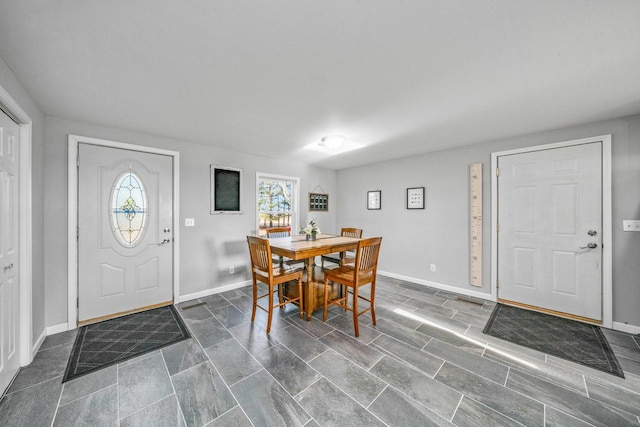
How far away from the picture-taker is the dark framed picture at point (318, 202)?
504cm

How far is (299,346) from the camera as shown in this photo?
2.27 metres

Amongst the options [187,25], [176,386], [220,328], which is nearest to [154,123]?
[187,25]

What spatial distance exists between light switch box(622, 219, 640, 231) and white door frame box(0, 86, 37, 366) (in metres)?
5.75

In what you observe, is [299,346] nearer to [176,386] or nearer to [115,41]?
[176,386]

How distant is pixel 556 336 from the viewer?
2.45 metres

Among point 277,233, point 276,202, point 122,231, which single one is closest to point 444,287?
point 277,233

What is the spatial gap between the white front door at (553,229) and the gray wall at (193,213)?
11.1 feet

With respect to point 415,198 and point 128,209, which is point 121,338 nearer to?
point 128,209

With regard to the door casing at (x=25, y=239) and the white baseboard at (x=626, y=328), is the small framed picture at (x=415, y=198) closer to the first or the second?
the white baseboard at (x=626, y=328)

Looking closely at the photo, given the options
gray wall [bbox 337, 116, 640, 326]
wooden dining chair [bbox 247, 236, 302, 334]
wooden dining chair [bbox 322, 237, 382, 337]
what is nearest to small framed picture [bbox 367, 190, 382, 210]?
gray wall [bbox 337, 116, 640, 326]

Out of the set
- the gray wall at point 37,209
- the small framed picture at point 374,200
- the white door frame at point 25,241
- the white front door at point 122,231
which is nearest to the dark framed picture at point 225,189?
the white front door at point 122,231

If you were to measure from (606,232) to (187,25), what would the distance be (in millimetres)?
4322

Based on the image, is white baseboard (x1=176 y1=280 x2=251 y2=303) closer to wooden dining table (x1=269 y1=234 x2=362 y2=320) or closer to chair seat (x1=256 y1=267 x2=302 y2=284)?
wooden dining table (x1=269 y1=234 x2=362 y2=320)

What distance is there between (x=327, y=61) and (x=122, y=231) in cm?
307
